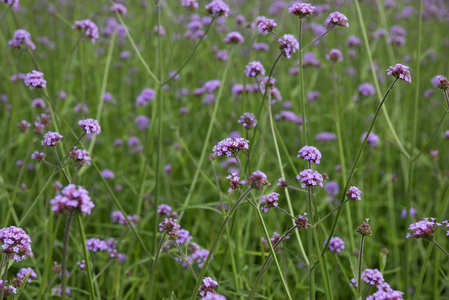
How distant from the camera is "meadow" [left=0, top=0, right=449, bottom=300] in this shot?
1.77 metres

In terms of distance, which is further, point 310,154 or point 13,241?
point 310,154

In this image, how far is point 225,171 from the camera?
362 cm

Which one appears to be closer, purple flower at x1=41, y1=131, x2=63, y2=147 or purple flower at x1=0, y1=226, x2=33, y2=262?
purple flower at x1=0, y1=226, x2=33, y2=262

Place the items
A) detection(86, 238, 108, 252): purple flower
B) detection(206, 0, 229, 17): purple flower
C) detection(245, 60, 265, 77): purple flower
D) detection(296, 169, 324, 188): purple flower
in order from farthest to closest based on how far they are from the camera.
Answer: detection(206, 0, 229, 17): purple flower → detection(245, 60, 265, 77): purple flower → detection(86, 238, 108, 252): purple flower → detection(296, 169, 324, 188): purple flower

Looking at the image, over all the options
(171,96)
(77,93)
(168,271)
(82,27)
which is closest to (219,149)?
(168,271)

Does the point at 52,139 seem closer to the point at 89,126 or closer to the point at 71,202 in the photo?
the point at 89,126

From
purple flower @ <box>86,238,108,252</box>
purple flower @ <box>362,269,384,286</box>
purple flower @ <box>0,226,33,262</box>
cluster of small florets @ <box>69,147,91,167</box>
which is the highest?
cluster of small florets @ <box>69,147,91,167</box>

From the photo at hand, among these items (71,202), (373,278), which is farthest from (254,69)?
(71,202)

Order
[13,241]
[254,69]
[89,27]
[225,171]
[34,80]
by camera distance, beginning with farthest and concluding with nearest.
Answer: [225,171]
[89,27]
[254,69]
[34,80]
[13,241]

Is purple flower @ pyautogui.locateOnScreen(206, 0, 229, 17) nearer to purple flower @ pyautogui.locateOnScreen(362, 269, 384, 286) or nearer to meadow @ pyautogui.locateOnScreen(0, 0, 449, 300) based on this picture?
meadow @ pyautogui.locateOnScreen(0, 0, 449, 300)

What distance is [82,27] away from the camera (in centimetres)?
273

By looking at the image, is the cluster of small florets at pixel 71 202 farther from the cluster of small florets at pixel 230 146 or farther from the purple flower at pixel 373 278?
the purple flower at pixel 373 278

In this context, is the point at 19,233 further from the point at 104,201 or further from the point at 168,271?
the point at 104,201

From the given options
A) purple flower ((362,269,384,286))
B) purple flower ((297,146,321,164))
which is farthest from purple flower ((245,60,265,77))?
purple flower ((362,269,384,286))
